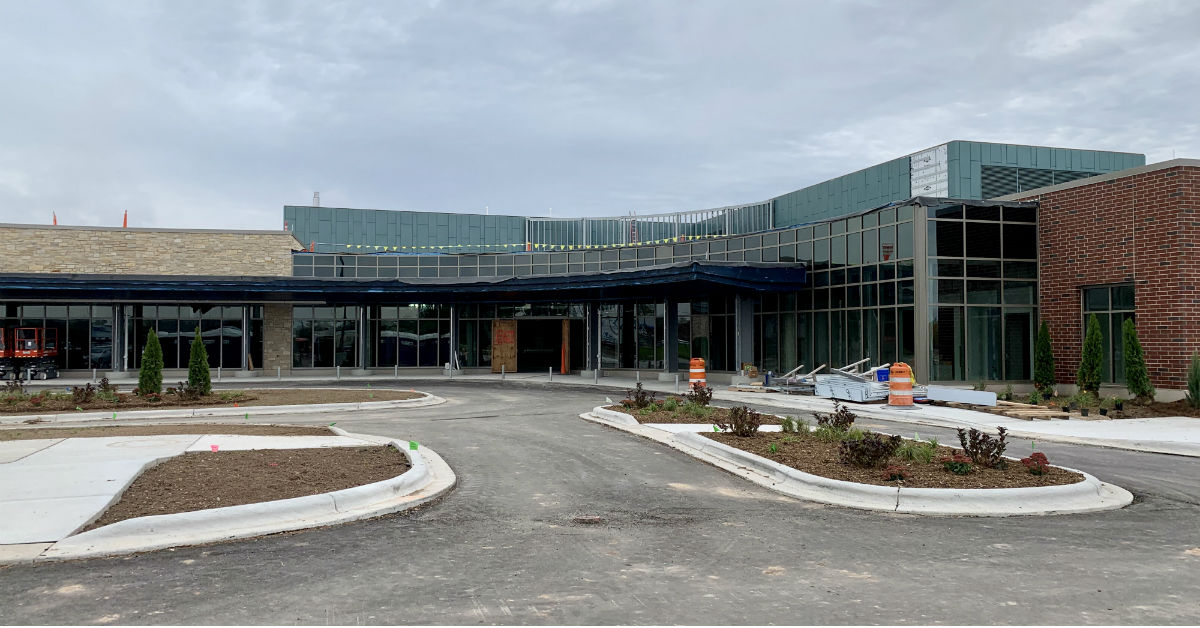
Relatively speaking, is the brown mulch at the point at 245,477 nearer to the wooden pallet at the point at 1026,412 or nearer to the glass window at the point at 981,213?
the wooden pallet at the point at 1026,412

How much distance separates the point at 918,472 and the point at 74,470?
35.8 feet

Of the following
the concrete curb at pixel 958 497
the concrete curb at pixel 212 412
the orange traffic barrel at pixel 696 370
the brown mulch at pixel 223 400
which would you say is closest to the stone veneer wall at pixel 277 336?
the brown mulch at pixel 223 400

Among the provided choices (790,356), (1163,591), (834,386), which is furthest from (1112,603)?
(790,356)

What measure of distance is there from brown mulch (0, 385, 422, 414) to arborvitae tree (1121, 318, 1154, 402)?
20.0 meters

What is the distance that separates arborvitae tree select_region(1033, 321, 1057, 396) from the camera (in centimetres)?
2445

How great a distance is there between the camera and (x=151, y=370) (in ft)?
72.5

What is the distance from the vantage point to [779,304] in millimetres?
33844

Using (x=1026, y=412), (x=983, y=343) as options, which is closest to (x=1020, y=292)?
(x=983, y=343)

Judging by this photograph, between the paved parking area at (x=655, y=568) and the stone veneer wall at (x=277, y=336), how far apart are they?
3221 cm

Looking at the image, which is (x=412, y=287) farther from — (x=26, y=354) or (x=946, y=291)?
(x=946, y=291)

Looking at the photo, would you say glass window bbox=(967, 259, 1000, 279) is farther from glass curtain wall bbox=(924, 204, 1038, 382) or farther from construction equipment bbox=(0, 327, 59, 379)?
construction equipment bbox=(0, 327, 59, 379)

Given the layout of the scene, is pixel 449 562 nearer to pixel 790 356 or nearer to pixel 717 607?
pixel 717 607

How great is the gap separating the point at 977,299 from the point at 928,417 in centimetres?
836

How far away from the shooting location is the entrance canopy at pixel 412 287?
31.3 m
